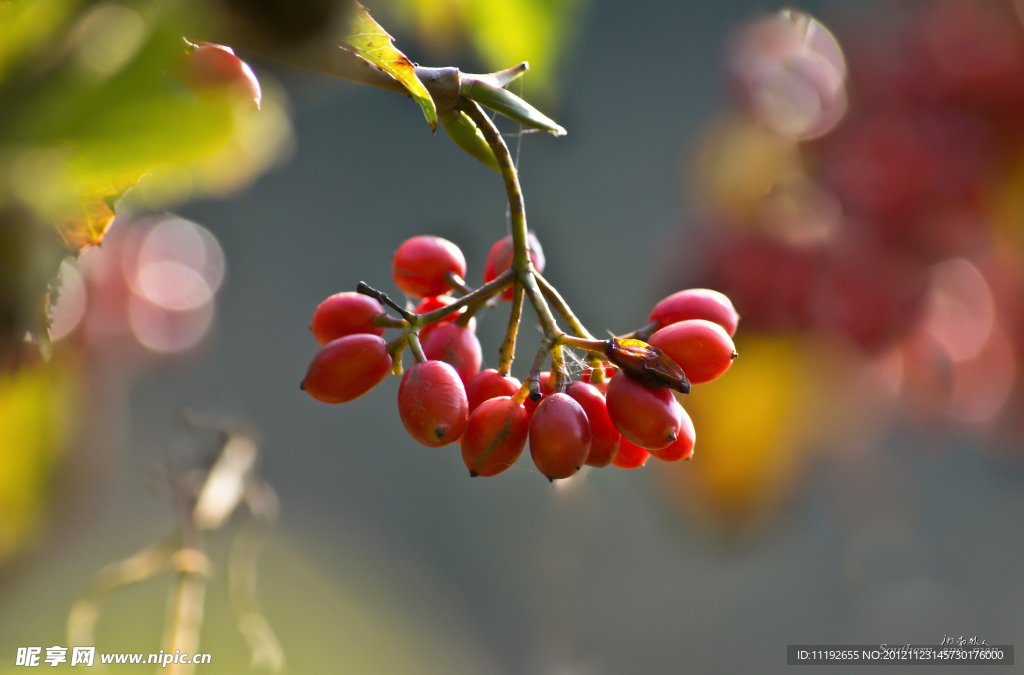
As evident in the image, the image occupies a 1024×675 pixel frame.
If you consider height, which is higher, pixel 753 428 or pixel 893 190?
pixel 893 190

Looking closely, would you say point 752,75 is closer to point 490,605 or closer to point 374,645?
point 374,645

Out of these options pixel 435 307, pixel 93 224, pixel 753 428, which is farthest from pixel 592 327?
pixel 93 224

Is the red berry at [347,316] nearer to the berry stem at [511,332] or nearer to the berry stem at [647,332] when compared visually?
the berry stem at [511,332]

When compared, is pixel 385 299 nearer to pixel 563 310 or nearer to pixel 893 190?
pixel 563 310

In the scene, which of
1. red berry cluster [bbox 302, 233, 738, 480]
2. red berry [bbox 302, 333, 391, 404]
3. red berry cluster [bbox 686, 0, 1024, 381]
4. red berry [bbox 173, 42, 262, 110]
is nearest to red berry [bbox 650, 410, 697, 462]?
red berry cluster [bbox 302, 233, 738, 480]

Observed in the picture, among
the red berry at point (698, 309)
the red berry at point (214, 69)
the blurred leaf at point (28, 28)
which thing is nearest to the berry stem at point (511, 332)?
the red berry at point (698, 309)
